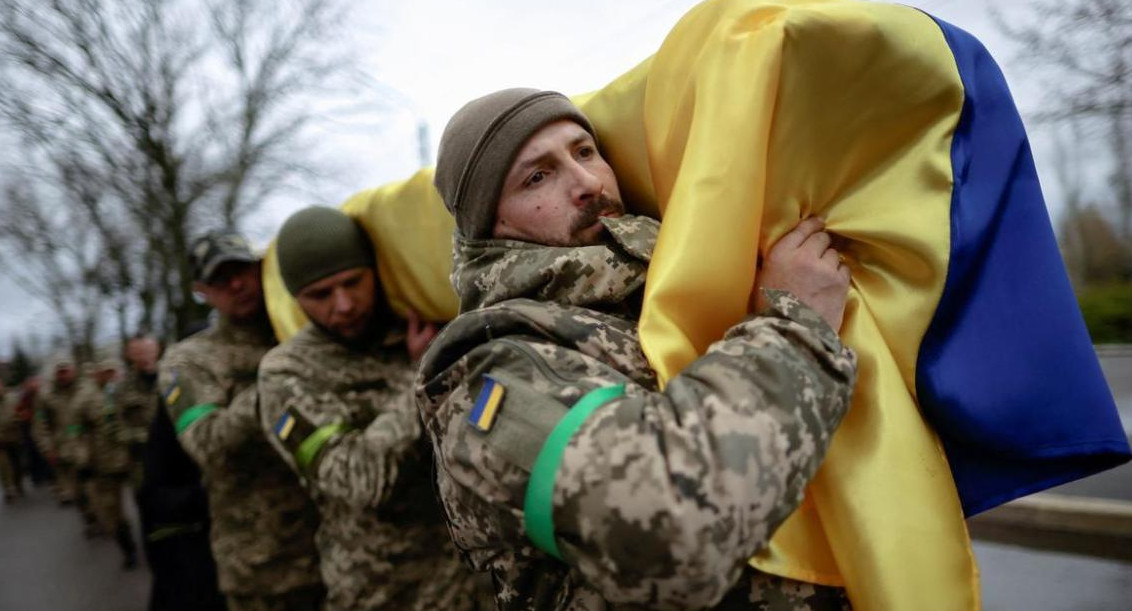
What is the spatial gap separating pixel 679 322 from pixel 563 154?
0.43 meters

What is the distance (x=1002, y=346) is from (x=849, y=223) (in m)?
0.30

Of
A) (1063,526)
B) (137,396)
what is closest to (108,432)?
(137,396)

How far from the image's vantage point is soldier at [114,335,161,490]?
20.1 ft

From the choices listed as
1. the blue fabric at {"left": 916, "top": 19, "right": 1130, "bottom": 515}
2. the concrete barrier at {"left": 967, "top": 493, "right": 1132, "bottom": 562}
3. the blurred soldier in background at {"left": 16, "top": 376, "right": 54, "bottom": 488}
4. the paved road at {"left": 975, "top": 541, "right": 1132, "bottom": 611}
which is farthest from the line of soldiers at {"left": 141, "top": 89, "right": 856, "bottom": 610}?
the blurred soldier in background at {"left": 16, "top": 376, "right": 54, "bottom": 488}

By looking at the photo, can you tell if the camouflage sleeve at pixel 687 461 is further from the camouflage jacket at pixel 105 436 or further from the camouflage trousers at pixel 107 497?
the camouflage trousers at pixel 107 497

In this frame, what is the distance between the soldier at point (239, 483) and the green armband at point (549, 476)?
2173mm

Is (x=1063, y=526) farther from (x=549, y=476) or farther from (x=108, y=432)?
(x=108, y=432)

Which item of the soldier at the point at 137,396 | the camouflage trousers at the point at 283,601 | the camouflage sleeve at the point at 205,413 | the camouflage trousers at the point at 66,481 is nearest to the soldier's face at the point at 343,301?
the camouflage sleeve at the point at 205,413

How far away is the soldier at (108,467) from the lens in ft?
21.4

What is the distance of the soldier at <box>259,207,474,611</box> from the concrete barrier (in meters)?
3.31

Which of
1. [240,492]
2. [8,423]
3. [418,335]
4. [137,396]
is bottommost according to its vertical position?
[8,423]

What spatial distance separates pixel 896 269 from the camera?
3.69 ft

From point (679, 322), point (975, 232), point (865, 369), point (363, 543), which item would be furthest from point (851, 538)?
point (363, 543)

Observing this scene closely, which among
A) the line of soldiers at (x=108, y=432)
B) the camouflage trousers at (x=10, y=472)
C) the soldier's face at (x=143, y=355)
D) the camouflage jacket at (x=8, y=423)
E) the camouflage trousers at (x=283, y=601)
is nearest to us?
the camouflage trousers at (x=283, y=601)
